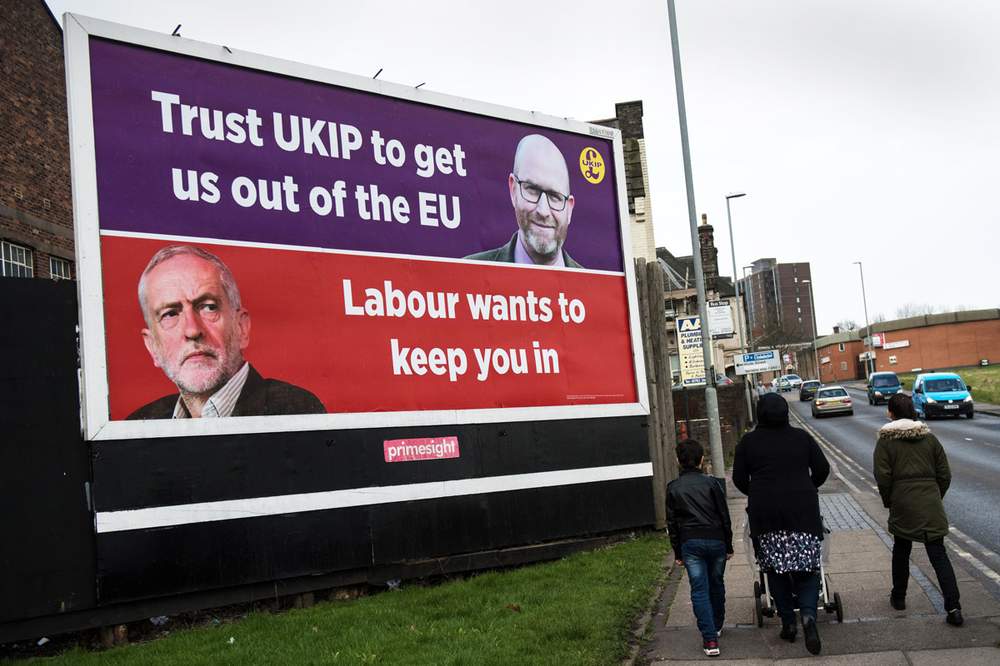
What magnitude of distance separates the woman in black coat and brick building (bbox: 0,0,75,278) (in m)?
19.0

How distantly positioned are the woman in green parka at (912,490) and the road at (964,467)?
4.10 ft

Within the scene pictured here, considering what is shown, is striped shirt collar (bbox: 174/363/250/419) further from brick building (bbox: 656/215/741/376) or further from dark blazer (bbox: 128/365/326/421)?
brick building (bbox: 656/215/741/376)

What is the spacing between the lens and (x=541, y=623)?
Result: 7.70 meters

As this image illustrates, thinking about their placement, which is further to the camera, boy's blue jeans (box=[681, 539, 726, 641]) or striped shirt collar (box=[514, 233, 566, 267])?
striped shirt collar (box=[514, 233, 566, 267])

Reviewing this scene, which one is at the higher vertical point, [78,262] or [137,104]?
[137,104]

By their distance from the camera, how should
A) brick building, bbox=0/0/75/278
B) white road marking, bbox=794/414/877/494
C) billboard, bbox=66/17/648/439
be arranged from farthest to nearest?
brick building, bbox=0/0/75/278, white road marking, bbox=794/414/877/494, billboard, bbox=66/17/648/439

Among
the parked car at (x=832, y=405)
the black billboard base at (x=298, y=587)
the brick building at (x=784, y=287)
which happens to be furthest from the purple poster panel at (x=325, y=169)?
the brick building at (x=784, y=287)

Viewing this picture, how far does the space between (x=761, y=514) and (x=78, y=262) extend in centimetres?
596

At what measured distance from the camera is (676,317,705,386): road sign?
698 inches

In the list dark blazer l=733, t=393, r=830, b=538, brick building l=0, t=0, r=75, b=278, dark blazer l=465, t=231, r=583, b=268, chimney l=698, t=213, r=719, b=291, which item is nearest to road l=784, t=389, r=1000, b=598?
dark blazer l=733, t=393, r=830, b=538

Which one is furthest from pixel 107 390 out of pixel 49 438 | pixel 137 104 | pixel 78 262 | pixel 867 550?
pixel 867 550

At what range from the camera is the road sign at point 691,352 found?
1772 cm

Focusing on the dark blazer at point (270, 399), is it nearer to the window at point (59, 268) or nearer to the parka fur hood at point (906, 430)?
the parka fur hood at point (906, 430)

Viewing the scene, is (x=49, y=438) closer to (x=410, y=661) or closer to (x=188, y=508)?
(x=188, y=508)
